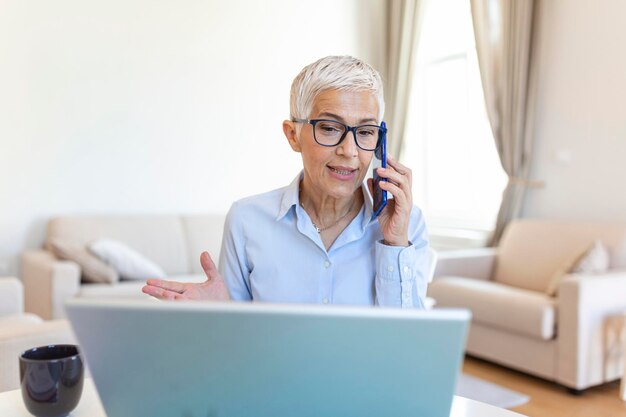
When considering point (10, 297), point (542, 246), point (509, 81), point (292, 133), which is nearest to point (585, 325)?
point (542, 246)

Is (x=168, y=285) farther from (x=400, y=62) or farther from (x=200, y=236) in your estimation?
(x=400, y=62)

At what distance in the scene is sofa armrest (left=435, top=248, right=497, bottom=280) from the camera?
375 cm

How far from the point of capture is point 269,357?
19.7 inches

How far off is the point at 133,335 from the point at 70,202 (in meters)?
3.62

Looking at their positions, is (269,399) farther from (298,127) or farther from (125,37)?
(125,37)

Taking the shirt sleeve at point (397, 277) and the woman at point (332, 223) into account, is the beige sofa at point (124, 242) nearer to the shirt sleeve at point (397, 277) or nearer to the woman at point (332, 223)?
the woman at point (332, 223)

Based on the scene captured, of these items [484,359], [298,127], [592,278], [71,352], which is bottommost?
[484,359]

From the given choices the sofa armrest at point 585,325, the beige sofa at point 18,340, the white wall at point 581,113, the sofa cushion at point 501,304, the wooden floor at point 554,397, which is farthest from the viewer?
the white wall at point 581,113

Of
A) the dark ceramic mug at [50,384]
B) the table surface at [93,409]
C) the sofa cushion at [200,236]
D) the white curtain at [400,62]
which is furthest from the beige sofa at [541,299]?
the dark ceramic mug at [50,384]

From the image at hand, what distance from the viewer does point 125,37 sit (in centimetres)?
398

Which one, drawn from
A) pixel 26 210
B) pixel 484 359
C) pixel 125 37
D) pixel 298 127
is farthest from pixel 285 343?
pixel 125 37

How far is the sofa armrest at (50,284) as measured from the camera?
3.04m

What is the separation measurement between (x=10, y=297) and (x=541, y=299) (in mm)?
2555

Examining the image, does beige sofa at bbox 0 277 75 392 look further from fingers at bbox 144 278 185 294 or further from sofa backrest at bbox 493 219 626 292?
sofa backrest at bbox 493 219 626 292
